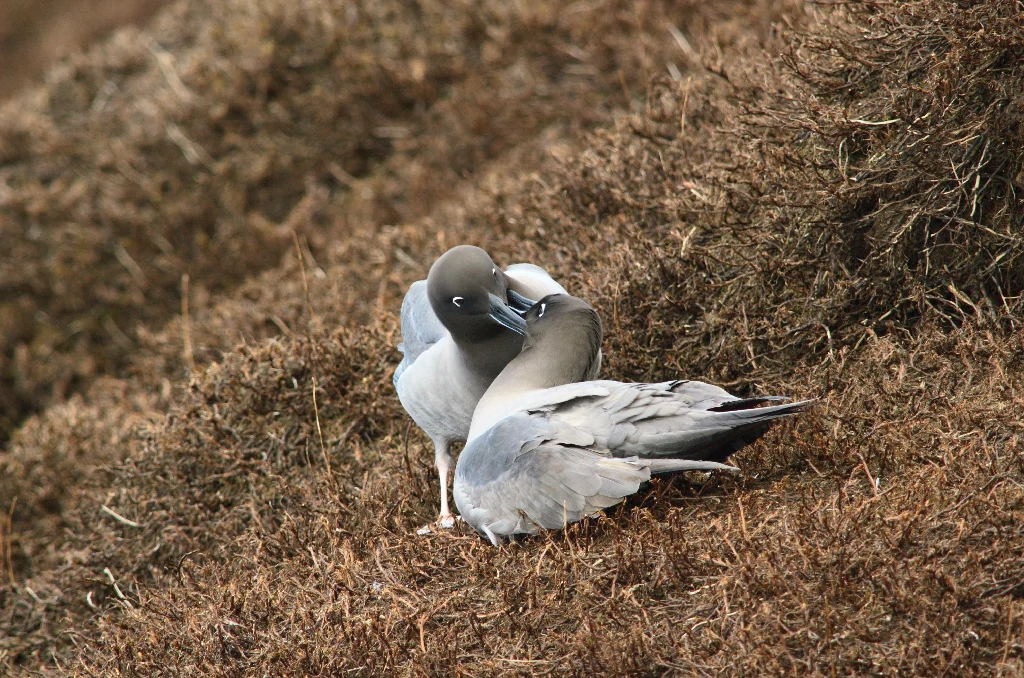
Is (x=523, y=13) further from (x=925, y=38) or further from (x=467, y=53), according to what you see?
(x=925, y=38)

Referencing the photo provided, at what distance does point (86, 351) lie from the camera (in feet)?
31.7

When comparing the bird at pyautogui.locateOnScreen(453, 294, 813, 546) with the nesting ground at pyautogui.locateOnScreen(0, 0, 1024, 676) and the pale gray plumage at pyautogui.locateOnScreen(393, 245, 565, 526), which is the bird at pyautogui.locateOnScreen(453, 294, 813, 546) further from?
the pale gray plumage at pyautogui.locateOnScreen(393, 245, 565, 526)

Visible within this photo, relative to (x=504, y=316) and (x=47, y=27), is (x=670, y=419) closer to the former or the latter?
(x=504, y=316)

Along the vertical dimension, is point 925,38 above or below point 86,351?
above

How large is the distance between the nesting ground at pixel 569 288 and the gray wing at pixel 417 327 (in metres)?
0.43

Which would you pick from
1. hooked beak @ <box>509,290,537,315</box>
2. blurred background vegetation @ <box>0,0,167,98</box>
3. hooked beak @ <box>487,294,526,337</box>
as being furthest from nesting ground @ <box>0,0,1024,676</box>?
blurred background vegetation @ <box>0,0,167,98</box>

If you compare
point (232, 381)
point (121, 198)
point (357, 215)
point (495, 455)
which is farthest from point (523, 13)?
point (495, 455)

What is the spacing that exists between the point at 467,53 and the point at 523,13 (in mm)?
672

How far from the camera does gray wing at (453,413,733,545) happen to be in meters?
4.18

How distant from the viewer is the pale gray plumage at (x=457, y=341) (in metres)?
4.86

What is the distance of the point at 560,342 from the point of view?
15.9 ft

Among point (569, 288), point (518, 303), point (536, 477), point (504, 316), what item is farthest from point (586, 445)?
point (569, 288)

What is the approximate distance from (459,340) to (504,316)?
11.7 inches

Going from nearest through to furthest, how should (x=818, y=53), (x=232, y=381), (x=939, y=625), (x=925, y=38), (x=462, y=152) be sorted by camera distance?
(x=939, y=625), (x=925, y=38), (x=818, y=53), (x=232, y=381), (x=462, y=152)
